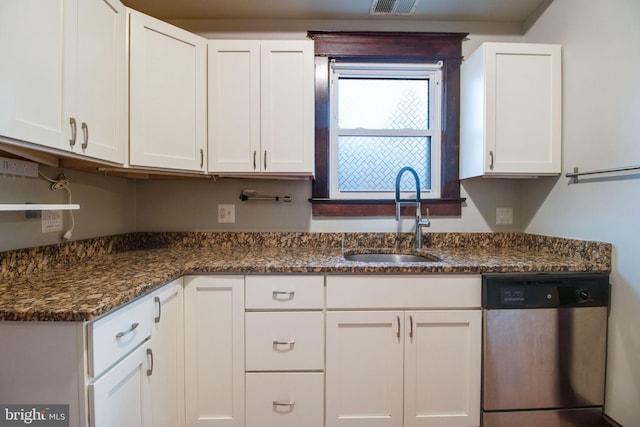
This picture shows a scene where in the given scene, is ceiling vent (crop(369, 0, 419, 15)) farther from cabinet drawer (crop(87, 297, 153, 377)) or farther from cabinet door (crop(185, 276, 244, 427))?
cabinet drawer (crop(87, 297, 153, 377))

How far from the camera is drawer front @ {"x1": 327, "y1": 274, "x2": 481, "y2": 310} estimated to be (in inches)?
54.9

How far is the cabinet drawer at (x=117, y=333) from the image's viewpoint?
85 cm

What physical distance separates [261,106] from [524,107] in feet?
4.92

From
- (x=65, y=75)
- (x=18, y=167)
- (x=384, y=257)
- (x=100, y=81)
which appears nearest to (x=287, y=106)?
(x=100, y=81)

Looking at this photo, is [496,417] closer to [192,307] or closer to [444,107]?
[192,307]

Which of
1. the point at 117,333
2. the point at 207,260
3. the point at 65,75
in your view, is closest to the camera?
the point at 117,333

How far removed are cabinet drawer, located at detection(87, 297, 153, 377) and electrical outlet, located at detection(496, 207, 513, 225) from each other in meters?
2.09

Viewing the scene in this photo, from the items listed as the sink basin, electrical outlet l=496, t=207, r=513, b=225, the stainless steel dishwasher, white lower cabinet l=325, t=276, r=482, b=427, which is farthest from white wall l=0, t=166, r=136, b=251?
electrical outlet l=496, t=207, r=513, b=225

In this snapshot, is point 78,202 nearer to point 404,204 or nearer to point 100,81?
point 100,81

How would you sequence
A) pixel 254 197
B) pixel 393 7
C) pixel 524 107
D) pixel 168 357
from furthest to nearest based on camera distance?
pixel 254 197
pixel 393 7
pixel 524 107
pixel 168 357

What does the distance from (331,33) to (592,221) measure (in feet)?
6.02

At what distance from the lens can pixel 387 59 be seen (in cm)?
197

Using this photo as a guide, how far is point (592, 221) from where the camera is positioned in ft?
4.81

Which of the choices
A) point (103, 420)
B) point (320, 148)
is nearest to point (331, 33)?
point (320, 148)
